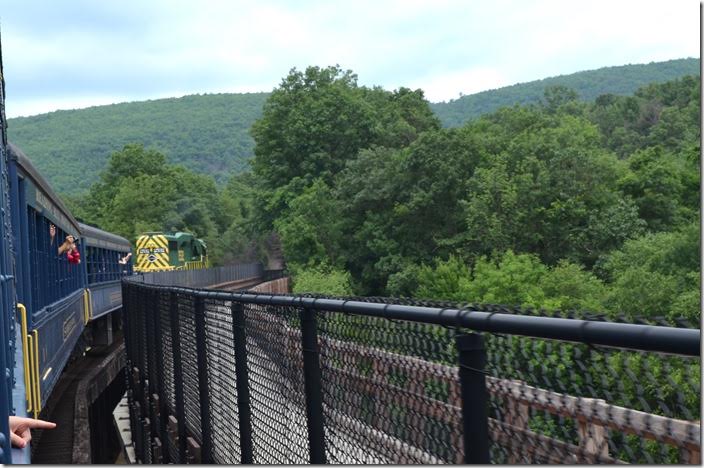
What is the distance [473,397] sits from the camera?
2.79 meters

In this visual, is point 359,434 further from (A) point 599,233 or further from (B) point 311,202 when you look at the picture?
(B) point 311,202

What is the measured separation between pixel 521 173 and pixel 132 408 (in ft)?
157

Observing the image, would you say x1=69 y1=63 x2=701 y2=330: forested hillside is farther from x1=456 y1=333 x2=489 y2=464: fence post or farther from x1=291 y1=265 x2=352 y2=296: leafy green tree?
x1=456 y1=333 x2=489 y2=464: fence post

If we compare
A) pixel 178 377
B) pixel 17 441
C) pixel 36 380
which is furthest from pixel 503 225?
pixel 17 441

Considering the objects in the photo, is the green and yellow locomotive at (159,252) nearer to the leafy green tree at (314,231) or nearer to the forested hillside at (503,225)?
the forested hillside at (503,225)

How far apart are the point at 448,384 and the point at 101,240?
21831 millimetres

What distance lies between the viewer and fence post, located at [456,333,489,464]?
277 cm

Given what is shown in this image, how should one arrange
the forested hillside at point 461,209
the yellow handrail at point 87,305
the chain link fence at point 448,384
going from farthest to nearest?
the forested hillside at point 461,209 → the yellow handrail at point 87,305 → the chain link fence at point 448,384

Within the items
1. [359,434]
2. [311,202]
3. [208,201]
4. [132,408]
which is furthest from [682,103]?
[359,434]

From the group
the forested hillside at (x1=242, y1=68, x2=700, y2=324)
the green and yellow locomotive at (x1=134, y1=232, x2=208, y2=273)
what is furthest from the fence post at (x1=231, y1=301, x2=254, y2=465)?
the green and yellow locomotive at (x1=134, y1=232, x2=208, y2=273)

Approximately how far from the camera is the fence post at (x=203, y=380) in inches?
270

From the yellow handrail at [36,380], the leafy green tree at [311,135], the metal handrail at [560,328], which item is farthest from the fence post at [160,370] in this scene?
the leafy green tree at [311,135]

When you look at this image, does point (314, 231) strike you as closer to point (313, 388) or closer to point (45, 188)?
point (45, 188)

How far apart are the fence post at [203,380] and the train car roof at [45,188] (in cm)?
304
